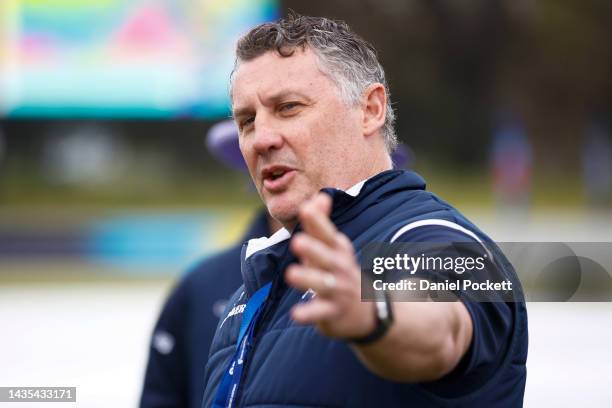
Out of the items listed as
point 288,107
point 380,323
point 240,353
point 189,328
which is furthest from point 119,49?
point 380,323

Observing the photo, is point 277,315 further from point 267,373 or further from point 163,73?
point 163,73

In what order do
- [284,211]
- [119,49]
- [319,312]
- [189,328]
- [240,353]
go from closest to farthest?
[319,312] < [240,353] < [284,211] < [189,328] < [119,49]

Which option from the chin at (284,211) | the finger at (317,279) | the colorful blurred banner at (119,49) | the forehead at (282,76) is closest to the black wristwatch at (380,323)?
the finger at (317,279)

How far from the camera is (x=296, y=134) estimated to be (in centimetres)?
237

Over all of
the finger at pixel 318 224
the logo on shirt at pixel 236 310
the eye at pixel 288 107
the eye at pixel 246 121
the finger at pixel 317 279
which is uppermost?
the eye at pixel 246 121

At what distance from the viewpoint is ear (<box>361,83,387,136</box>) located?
2.47 meters

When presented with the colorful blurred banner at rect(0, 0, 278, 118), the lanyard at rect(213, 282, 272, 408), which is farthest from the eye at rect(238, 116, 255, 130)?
the colorful blurred banner at rect(0, 0, 278, 118)

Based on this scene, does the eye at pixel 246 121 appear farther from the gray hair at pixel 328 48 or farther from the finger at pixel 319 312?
the finger at pixel 319 312

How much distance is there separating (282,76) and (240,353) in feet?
1.93

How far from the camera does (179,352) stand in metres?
3.96

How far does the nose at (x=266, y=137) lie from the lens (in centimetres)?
236

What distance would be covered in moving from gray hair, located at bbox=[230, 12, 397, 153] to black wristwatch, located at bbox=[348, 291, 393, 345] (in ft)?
2.68

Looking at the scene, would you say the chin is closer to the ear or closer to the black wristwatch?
the ear

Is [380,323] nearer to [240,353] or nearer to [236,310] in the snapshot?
[240,353]
